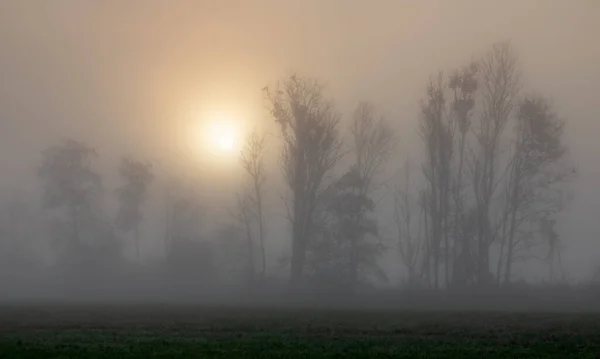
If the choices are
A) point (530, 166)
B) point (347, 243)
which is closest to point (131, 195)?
point (347, 243)

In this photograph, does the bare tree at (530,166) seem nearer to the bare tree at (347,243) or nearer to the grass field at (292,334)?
the bare tree at (347,243)

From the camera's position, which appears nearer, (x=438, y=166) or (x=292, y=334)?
(x=292, y=334)

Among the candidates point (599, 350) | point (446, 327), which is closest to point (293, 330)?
point (446, 327)

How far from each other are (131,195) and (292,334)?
221ft

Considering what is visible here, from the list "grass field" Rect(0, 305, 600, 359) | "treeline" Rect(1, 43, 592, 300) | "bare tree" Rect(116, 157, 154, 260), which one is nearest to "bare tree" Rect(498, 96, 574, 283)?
"treeline" Rect(1, 43, 592, 300)

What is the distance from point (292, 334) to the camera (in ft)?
92.9

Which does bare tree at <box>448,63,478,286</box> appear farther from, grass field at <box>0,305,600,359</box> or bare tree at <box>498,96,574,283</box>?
grass field at <box>0,305,600,359</box>

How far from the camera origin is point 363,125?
74.8 metres

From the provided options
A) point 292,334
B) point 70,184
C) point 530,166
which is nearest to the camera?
point 292,334

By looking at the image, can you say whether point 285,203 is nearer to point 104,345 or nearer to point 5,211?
point 104,345

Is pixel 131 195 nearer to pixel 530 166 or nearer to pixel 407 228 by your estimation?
pixel 407 228

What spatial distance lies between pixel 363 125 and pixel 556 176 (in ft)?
75.6

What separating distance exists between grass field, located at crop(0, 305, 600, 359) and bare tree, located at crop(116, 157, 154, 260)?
51.0 metres

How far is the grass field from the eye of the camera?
22078 mm
